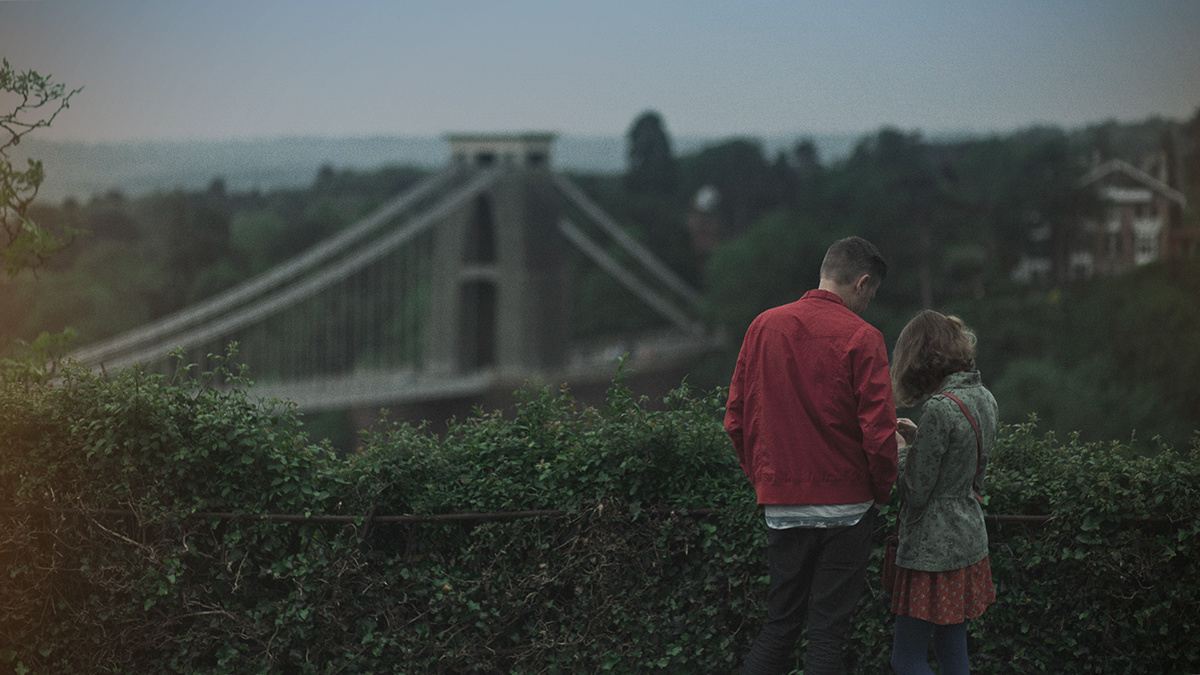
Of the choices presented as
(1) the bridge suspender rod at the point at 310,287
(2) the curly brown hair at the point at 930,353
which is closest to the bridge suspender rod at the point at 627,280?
(1) the bridge suspender rod at the point at 310,287

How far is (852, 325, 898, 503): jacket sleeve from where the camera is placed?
1.91 metres

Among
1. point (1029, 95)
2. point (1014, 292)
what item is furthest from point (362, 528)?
point (1029, 95)

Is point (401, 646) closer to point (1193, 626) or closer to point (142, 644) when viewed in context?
point (142, 644)

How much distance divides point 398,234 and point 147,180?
55.3ft

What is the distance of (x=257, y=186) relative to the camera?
126 ft

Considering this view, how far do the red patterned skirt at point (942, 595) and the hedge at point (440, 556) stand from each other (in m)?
0.38

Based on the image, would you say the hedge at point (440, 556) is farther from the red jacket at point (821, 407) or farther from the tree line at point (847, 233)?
the tree line at point (847, 233)

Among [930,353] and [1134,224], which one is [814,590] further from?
[1134,224]

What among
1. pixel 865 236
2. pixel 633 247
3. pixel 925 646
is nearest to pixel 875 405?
pixel 925 646

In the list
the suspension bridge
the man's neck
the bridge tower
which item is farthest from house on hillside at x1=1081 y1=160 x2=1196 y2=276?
the man's neck

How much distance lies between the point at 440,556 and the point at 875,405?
1118mm

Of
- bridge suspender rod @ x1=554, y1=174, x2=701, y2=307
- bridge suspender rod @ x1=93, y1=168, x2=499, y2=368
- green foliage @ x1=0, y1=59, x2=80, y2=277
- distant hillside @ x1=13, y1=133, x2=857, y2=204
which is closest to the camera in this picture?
green foliage @ x1=0, y1=59, x2=80, y2=277

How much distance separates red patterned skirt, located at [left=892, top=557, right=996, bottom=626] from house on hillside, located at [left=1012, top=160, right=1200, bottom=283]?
30.7 metres

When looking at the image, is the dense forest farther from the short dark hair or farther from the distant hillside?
the short dark hair
